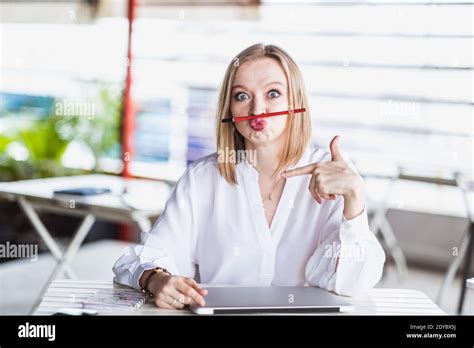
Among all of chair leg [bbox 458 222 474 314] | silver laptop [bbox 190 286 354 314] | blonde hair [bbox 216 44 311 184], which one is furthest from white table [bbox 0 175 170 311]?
silver laptop [bbox 190 286 354 314]

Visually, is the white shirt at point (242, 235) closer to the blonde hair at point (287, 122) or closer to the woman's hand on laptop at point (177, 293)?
the blonde hair at point (287, 122)

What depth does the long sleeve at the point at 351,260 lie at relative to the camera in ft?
5.07

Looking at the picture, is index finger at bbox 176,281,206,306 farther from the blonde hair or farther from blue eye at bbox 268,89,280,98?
blue eye at bbox 268,89,280,98

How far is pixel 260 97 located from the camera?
163cm

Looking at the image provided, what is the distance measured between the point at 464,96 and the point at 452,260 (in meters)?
0.89

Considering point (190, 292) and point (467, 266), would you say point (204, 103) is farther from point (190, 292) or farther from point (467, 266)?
point (190, 292)

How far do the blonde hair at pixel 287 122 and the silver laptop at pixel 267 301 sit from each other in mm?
318

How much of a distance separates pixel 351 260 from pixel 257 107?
40 centimetres

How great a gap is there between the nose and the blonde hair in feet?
0.26

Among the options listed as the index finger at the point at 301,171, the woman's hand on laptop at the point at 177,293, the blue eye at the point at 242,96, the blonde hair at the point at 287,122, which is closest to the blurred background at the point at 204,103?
the blonde hair at the point at 287,122

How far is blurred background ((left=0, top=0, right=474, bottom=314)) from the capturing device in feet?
10.2

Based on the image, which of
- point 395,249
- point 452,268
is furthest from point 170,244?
point 395,249
